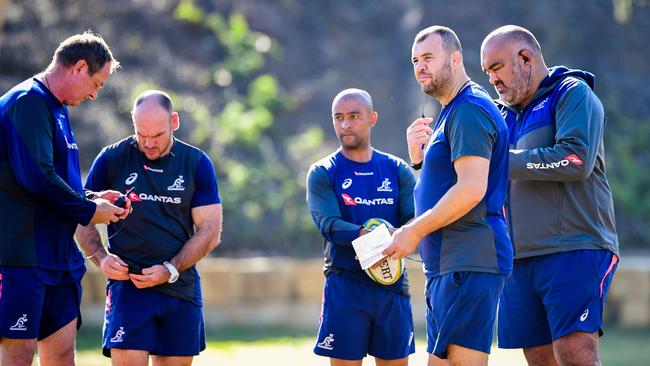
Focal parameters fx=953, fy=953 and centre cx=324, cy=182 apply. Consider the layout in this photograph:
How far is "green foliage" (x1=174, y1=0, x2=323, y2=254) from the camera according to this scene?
49.1ft

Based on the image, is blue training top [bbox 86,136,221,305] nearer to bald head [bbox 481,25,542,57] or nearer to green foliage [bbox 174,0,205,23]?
bald head [bbox 481,25,542,57]

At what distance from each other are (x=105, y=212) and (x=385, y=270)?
6.26 ft

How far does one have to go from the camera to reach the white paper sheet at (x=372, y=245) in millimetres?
5418

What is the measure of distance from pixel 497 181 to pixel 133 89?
11.1 meters

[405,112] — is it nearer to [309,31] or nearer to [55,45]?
[309,31]

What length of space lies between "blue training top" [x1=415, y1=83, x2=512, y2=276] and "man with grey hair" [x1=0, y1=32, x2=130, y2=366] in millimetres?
1920

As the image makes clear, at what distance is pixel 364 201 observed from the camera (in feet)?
21.9

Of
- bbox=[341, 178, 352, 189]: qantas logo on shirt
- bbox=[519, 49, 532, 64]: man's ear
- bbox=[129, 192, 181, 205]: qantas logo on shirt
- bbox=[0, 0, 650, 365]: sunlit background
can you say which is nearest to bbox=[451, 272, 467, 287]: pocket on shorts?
bbox=[519, 49, 532, 64]: man's ear

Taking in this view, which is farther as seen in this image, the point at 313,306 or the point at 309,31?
the point at 309,31

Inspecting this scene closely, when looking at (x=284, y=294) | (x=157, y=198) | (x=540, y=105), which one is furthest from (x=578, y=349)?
(x=284, y=294)

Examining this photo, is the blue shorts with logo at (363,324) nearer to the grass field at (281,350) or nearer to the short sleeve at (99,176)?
the short sleeve at (99,176)

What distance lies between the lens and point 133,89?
50.9ft

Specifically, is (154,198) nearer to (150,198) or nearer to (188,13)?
(150,198)

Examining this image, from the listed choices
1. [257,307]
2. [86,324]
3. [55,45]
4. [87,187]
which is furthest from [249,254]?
[87,187]
